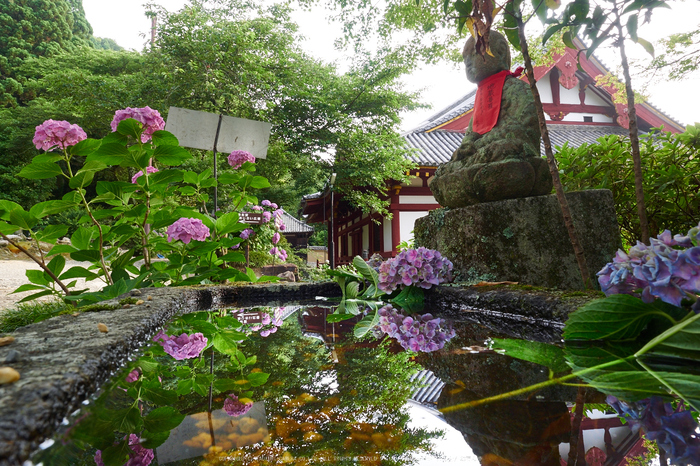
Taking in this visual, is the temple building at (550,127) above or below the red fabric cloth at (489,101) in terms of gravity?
above

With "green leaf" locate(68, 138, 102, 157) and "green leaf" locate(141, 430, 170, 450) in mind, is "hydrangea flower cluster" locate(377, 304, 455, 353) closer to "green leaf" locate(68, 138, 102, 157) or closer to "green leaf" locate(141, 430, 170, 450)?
"green leaf" locate(141, 430, 170, 450)

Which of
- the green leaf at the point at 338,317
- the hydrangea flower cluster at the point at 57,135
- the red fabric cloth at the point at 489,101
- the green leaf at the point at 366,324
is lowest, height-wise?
the green leaf at the point at 338,317

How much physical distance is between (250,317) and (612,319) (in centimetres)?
163

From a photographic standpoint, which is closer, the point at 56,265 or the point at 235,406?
the point at 235,406

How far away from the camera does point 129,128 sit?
1929 mm

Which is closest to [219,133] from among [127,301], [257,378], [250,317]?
[250,317]

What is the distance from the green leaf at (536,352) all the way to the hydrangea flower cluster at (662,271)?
8.9 inches

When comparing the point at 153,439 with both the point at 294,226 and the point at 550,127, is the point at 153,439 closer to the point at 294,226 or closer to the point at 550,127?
the point at 550,127

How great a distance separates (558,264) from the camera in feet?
6.89

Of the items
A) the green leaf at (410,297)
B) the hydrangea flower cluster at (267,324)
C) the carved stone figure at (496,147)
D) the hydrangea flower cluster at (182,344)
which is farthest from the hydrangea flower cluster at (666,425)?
the carved stone figure at (496,147)

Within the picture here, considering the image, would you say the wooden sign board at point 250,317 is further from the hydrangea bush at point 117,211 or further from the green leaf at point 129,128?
the green leaf at point 129,128

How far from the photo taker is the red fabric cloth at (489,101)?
8.98 ft

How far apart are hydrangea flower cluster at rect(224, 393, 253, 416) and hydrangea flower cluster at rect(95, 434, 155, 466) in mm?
163

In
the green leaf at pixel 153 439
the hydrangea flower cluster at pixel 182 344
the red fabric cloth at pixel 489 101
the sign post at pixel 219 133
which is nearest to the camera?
the green leaf at pixel 153 439
